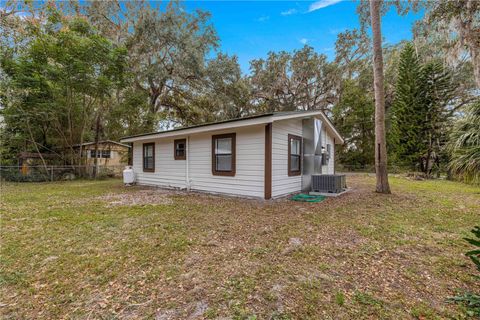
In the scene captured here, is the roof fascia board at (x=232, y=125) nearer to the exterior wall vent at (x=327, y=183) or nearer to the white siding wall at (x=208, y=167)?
the white siding wall at (x=208, y=167)

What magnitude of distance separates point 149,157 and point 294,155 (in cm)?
669

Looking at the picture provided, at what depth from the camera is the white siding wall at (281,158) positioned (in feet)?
21.2

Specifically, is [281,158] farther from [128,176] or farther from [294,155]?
[128,176]

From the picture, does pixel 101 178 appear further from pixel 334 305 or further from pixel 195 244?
pixel 334 305

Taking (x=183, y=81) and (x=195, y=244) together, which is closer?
(x=195, y=244)

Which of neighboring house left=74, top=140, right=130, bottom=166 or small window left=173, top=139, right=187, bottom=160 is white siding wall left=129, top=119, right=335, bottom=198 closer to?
small window left=173, top=139, right=187, bottom=160

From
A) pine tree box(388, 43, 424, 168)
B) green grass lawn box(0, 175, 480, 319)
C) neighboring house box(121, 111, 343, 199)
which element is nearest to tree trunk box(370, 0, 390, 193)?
neighboring house box(121, 111, 343, 199)

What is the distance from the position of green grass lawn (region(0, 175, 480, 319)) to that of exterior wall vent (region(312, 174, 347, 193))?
2343 mm

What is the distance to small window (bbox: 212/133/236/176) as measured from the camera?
23.0ft

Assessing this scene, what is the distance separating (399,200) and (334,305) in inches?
227

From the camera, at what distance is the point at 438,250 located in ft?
10.0

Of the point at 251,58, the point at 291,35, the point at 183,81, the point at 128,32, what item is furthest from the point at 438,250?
the point at 251,58

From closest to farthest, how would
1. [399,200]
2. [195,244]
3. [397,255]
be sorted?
1. [397,255]
2. [195,244]
3. [399,200]

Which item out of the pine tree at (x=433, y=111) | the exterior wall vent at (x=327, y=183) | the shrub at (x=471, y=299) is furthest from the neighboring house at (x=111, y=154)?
the pine tree at (x=433, y=111)
